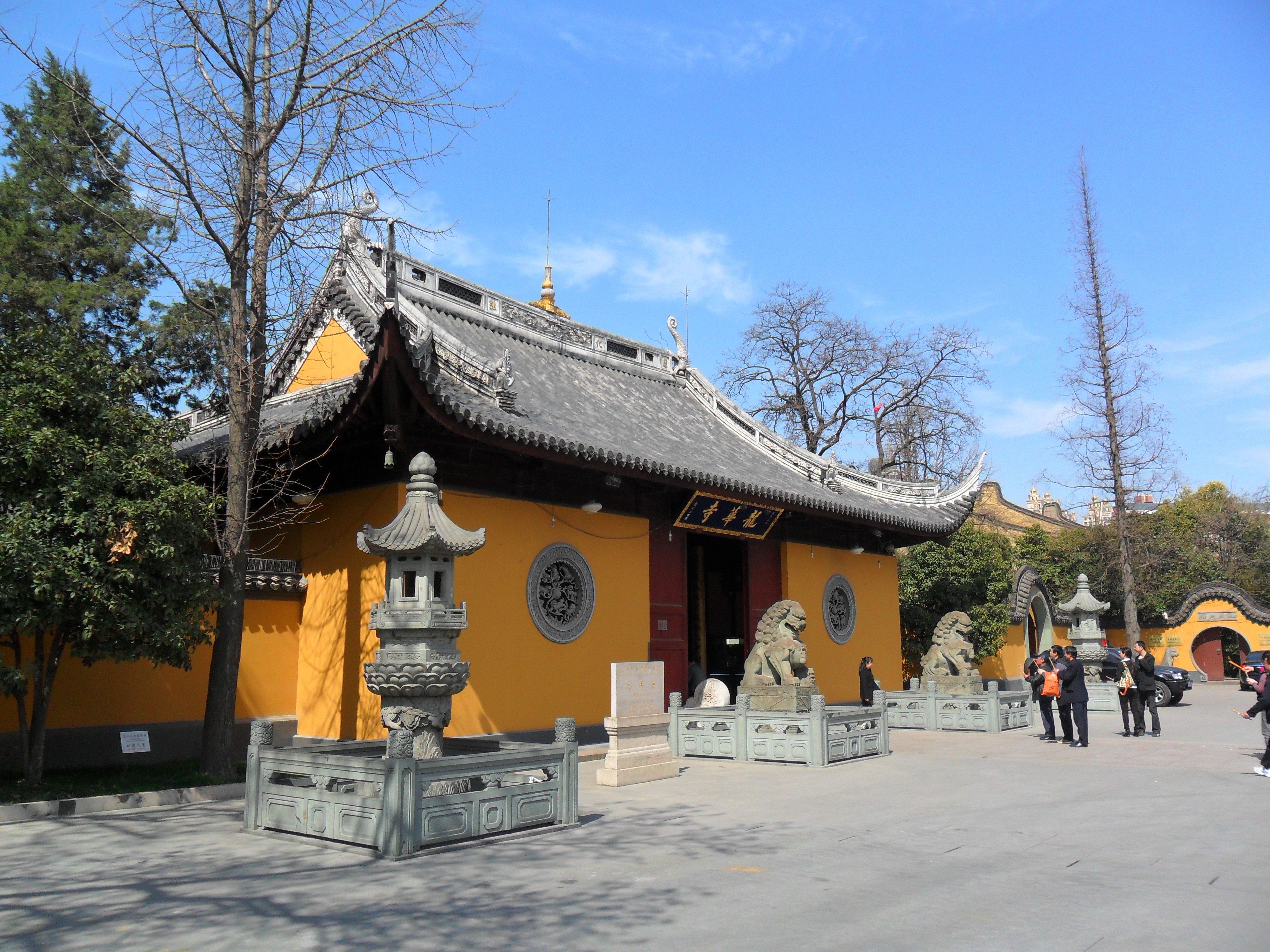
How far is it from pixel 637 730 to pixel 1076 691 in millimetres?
6341

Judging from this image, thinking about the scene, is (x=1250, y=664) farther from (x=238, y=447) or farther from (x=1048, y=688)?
(x=238, y=447)

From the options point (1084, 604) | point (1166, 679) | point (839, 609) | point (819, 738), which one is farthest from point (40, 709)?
point (1166, 679)

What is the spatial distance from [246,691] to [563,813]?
17.3 feet

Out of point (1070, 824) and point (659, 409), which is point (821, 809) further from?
point (659, 409)

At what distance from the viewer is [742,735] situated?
35.8 ft

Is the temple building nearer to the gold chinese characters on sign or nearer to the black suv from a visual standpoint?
the gold chinese characters on sign

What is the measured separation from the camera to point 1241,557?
3541cm

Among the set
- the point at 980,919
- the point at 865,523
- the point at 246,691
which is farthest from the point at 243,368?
the point at 865,523

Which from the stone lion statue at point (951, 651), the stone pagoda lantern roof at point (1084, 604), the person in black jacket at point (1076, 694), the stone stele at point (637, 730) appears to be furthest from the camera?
the stone pagoda lantern roof at point (1084, 604)

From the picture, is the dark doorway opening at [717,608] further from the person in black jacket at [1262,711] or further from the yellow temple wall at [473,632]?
the person in black jacket at [1262,711]

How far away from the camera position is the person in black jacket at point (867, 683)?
15.3 meters

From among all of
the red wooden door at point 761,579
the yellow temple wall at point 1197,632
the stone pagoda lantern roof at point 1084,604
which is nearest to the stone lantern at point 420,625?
the red wooden door at point 761,579

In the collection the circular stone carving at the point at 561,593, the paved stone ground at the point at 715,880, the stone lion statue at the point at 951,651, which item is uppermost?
the circular stone carving at the point at 561,593

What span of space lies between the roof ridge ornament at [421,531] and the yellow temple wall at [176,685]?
113 inches
